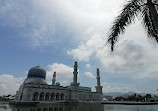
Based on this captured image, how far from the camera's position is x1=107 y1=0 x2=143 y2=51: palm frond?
5.58m

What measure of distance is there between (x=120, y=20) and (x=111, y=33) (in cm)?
72

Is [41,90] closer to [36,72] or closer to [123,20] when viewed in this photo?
[36,72]

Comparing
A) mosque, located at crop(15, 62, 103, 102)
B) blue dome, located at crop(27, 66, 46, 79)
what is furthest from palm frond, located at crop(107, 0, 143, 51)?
blue dome, located at crop(27, 66, 46, 79)

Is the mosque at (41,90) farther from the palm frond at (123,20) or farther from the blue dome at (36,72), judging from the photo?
the palm frond at (123,20)

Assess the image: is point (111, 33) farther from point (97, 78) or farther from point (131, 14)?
point (97, 78)

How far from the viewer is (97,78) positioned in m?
70.5

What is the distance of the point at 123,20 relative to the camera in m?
5.67

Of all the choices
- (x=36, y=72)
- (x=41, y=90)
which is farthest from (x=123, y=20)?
(x=36, y=72)

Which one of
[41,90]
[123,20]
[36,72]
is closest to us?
[123,20]

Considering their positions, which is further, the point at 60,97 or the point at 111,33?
the point at 60,97

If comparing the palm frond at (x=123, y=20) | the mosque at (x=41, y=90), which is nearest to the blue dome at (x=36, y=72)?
the mosque at (x=41, y=90)

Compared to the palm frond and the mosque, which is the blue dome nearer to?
the mosque

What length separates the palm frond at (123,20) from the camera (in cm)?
558

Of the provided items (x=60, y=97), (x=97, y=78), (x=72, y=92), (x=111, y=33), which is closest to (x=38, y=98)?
(x=60, y=97)
